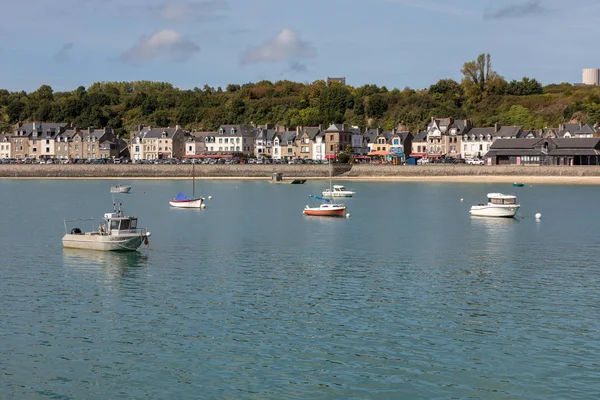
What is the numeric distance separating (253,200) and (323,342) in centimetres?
6395

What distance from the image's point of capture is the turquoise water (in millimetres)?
21094

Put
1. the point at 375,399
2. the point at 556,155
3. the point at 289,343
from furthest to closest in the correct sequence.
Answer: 1. the point at 556,155
2. the point at 289,343
3. the point at 375,399

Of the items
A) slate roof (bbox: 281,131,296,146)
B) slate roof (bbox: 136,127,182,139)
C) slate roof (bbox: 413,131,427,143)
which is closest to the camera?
slate roof (bbox: 413,131,427,143)

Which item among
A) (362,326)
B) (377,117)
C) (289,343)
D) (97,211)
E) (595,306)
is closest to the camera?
(289,343)

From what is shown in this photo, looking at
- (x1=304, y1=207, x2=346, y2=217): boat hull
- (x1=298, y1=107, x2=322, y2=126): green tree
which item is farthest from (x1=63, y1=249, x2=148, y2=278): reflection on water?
(x1=298, y1=107, x2=322, y2=126): green tree

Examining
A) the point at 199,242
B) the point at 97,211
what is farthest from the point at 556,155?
the point at 199,242

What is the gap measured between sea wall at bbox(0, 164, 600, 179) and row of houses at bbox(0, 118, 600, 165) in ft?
15.4

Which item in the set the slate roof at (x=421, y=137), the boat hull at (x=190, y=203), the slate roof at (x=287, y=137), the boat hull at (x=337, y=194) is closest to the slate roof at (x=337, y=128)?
the slate roof at (x=287, y=137)

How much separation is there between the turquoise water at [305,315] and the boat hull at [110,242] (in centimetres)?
86

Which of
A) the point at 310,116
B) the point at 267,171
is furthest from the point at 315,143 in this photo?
the point at 310,116

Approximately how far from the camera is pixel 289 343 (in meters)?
24.4

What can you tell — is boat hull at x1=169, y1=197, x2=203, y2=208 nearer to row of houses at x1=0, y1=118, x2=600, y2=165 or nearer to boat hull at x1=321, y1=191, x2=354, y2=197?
boat hull at x1=321, y1=191, x2=354, y2=197

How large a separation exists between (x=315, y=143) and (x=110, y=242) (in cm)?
11137

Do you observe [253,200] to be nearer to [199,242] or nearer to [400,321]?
[199,242]
